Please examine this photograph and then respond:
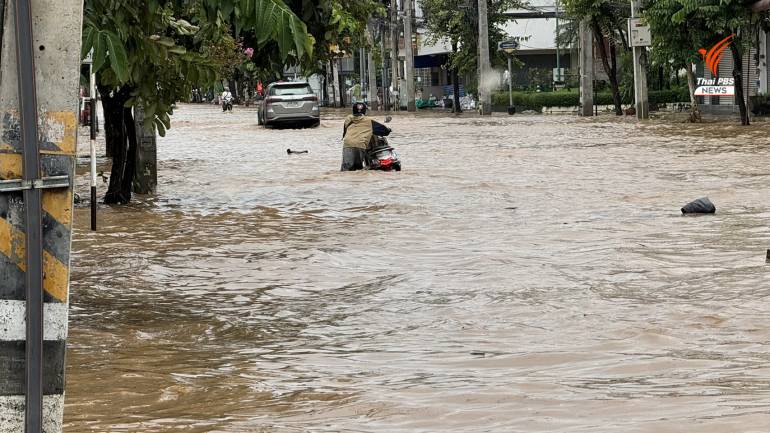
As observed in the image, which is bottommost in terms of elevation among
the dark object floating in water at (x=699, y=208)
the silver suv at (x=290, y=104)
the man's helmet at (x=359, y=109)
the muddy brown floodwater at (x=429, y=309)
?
the muddy brown floodwater at (x=429, y=309)

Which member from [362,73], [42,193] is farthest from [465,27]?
[42,193]

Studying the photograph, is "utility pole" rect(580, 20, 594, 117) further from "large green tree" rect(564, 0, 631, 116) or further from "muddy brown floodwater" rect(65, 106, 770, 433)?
"muddy brown floodwater" rect(65, 106, 770, 433)

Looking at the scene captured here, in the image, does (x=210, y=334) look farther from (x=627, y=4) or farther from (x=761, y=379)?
(x=627, y=4)

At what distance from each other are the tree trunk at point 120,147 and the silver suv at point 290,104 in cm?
2436

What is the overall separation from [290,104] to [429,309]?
110ft

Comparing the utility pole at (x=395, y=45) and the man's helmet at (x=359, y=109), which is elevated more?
the utility pole at (x=395, y=45)

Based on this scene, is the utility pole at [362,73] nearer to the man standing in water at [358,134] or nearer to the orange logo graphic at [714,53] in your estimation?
the orange logo graphic at [714,53]

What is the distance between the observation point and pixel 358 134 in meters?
21.2

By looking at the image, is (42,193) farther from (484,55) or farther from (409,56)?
(409,56)

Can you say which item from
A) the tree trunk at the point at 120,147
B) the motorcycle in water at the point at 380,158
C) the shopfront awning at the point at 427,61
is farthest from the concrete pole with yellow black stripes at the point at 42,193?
the shopfront awning at the point at 427,61

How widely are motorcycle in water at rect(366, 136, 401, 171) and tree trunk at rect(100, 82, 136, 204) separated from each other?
190 inches

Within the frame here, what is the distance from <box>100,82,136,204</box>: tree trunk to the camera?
17.0m

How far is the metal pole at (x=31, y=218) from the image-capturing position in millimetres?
4152

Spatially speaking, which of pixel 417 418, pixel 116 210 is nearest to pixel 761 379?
pixel 417 418
